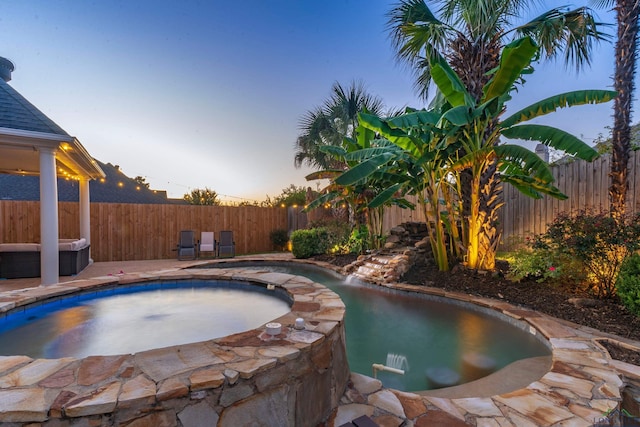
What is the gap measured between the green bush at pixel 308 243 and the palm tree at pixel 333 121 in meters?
2.98

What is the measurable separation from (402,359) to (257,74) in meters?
9.04

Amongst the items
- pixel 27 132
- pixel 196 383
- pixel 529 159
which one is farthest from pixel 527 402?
pixel 27 132

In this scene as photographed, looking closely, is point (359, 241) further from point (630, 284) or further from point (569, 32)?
point (569, 32)

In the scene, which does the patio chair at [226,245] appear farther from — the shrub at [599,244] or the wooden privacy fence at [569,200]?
the shrub at [599,244]

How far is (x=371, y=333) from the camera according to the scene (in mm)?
4211

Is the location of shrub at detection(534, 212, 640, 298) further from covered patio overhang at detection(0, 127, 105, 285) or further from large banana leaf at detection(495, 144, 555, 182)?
covered patio overhang at detection(0, 127, 105, 285)

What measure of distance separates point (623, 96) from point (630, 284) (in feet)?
11.4

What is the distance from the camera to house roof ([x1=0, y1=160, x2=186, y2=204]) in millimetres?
13750

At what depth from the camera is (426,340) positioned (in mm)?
3965

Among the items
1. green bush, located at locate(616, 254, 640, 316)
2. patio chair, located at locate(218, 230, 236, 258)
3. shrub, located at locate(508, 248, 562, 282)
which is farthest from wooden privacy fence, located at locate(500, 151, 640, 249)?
patio chair, located at locate(218, 230, 236, 258)

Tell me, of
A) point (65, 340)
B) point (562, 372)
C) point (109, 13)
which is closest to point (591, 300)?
point (562, 372)

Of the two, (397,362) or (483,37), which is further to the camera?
(483,37)

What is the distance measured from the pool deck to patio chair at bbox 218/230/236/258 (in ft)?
30.1

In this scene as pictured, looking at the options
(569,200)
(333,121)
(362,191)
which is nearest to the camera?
(569,200)
